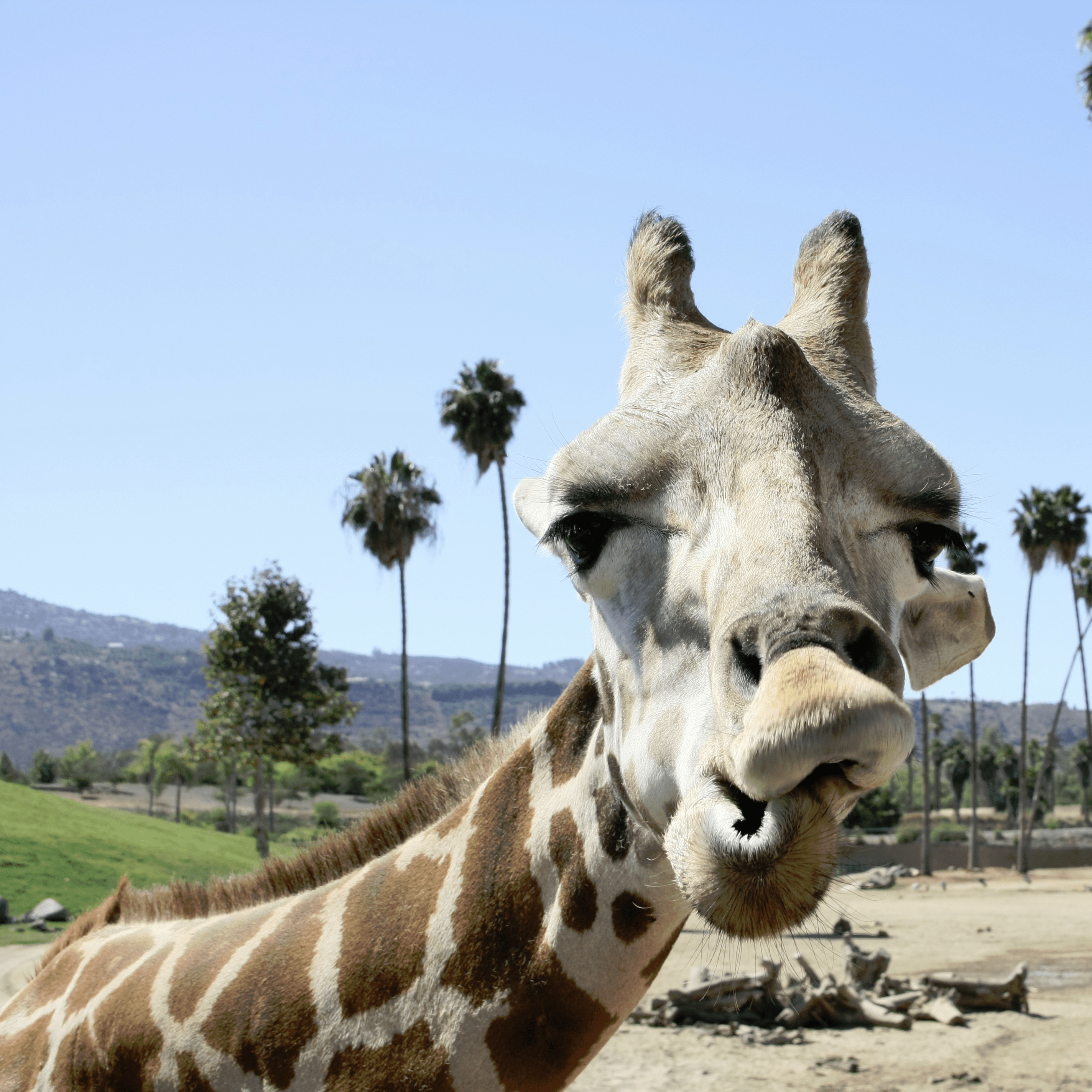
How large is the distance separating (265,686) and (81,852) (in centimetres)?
791

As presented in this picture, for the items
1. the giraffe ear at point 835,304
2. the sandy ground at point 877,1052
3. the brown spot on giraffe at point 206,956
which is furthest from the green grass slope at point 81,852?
the giraffe ear at point 835,304

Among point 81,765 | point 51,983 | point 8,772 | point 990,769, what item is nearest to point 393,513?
point 51,983

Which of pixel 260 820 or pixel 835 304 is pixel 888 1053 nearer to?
pixel 835 304

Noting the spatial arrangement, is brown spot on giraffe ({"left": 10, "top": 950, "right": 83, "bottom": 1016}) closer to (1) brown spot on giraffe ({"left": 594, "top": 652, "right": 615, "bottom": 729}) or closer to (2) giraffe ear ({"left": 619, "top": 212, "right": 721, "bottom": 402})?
(1) brown spot on giraffe ({"left": 594, "top": 652, "right": 615, "bottom": 729})

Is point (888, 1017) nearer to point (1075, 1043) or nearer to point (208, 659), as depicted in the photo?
point (1075, 1043)

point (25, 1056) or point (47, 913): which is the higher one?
point (25, 1056)

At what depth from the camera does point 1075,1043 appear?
14.6m

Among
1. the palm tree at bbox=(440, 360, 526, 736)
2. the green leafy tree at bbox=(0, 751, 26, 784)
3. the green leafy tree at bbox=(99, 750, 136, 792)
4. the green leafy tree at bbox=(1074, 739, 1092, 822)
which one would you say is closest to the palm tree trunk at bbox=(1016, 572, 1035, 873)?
the palm tree at bbox=(440, 360, 526, 736)

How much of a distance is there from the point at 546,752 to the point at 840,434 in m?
1.28

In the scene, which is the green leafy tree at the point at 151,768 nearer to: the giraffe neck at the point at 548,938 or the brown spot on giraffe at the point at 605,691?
the giraffe neck at the point at 548,938

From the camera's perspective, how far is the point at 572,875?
2656 millimetres

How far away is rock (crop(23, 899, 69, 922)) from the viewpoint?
2395 cm

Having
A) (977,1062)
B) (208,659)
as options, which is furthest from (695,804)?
(208,659)

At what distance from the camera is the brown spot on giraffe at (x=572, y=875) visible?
2.60 metres
